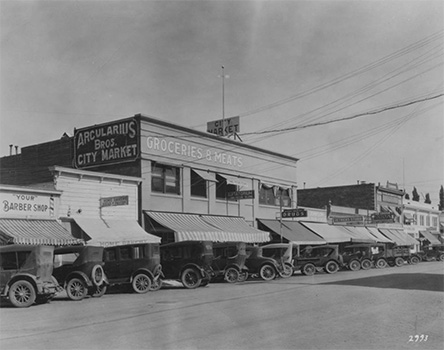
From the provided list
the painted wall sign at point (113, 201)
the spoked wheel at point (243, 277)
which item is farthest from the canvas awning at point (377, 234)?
the painted wall sign at point (113, 201)

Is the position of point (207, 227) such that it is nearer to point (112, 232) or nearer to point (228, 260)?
point (228, 260)

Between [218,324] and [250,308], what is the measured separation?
8.54ft

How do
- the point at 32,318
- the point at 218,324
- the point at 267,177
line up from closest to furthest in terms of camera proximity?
the point at 218,324
the point at 32,318
the point at 267,177

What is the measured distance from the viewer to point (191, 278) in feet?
67.1

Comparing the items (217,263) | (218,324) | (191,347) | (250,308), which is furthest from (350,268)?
(191,347)

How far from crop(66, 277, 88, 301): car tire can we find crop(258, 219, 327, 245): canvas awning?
1911cm

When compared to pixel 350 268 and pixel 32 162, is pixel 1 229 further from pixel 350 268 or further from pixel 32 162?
pixel 350 268

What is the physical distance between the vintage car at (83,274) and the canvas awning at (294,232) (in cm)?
1841

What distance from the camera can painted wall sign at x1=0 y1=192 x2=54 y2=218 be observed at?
19703mm

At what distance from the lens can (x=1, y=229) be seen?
717 inches

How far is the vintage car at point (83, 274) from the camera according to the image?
53.7ft

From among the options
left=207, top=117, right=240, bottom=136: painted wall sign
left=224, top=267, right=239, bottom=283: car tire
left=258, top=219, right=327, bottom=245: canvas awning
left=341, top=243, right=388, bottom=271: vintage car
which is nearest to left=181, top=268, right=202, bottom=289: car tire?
left=224, top=267, right=239, bottom=283: car tire

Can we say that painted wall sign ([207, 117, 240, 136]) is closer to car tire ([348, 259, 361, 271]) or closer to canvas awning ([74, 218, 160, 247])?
car tire ([348, 259, 361, 271])

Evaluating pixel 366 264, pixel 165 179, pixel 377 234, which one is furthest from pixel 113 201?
pixel 377 234
